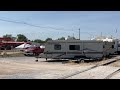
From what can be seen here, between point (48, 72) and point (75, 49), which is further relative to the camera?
point (75, 49)

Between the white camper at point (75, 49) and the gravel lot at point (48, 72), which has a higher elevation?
the white camper at point (75, 49)

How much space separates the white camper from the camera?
97.4 ft

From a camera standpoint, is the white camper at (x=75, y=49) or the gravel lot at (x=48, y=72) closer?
the gravel lot at (x=48, y=72)

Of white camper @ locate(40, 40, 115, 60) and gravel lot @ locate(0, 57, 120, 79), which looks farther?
white camper @ locate(40, 40, 115, 60)

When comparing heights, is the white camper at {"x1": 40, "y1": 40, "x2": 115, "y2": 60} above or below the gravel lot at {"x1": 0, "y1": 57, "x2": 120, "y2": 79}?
above

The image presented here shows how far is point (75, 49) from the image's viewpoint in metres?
29.8

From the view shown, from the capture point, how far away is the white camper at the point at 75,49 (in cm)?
2969
